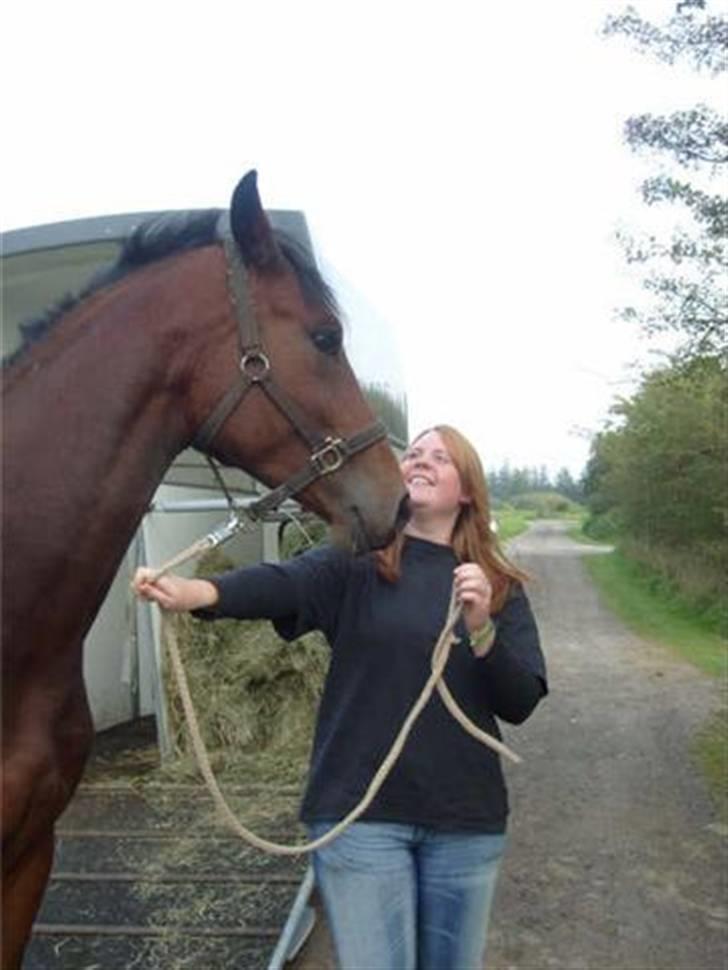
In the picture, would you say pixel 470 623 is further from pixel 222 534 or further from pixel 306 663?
pixel 306 663

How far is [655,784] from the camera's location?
689cm

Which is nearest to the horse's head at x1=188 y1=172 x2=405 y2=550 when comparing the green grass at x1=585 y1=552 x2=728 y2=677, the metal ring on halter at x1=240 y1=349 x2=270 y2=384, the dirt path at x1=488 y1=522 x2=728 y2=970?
the metal ring on halter at x1=240 y1=349 x2=270 y2=384

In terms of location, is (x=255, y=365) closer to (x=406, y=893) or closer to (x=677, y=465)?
(x=406, y=893)

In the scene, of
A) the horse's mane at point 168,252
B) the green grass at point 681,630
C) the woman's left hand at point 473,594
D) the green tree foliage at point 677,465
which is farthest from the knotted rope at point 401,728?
the green tree foliage at point 677,465

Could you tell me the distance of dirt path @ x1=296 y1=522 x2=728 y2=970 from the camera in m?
4.42

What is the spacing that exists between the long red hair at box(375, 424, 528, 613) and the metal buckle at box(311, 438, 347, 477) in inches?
13.1

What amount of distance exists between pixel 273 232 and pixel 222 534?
0.67 m

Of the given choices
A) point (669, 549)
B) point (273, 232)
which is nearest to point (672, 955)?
point (273, 232)

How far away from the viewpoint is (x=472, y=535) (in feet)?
8.64

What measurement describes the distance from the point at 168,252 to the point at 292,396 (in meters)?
0.42

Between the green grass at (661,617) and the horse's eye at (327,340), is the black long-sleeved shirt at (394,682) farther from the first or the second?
the green grass at (661,617)

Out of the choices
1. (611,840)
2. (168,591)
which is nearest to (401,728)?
(168,591)

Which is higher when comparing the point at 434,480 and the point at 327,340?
the point at 327,340

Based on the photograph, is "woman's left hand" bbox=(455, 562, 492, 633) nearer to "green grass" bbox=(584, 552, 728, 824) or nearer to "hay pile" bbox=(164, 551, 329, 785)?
"hay pile" bbox=(164, 551, 329, 785)
